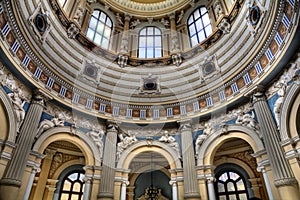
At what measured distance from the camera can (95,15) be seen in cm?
1491

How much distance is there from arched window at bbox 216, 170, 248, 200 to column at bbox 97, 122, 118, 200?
6695mm

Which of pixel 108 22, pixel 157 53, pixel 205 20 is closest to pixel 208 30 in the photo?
pixel 205 20

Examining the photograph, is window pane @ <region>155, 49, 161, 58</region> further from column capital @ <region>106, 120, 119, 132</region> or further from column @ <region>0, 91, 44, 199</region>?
column @ <region>0, 91, 44, 199</region>

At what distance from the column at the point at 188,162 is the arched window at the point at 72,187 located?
22.6 ft

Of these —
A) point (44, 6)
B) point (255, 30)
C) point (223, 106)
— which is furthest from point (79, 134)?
point (255, 30)

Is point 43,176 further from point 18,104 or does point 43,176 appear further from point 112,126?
point 18,104

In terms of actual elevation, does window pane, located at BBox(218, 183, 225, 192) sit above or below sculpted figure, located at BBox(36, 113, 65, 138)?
below

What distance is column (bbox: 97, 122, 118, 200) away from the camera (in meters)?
9.30

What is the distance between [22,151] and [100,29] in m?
10.1

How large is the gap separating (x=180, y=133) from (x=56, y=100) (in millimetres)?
6531

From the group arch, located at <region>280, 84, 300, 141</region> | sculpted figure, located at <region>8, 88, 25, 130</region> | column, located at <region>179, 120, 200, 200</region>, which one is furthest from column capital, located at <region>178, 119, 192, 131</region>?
sculpted figure, located at <region>8, 88, 25, 130</region>

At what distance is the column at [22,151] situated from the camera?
6898mm

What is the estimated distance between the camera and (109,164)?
10109mm

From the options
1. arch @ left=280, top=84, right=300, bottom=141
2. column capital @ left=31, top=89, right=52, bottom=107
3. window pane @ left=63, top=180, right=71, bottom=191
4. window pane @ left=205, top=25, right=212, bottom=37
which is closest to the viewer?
arch @ left=280, top=84, right=300, bottom=141
